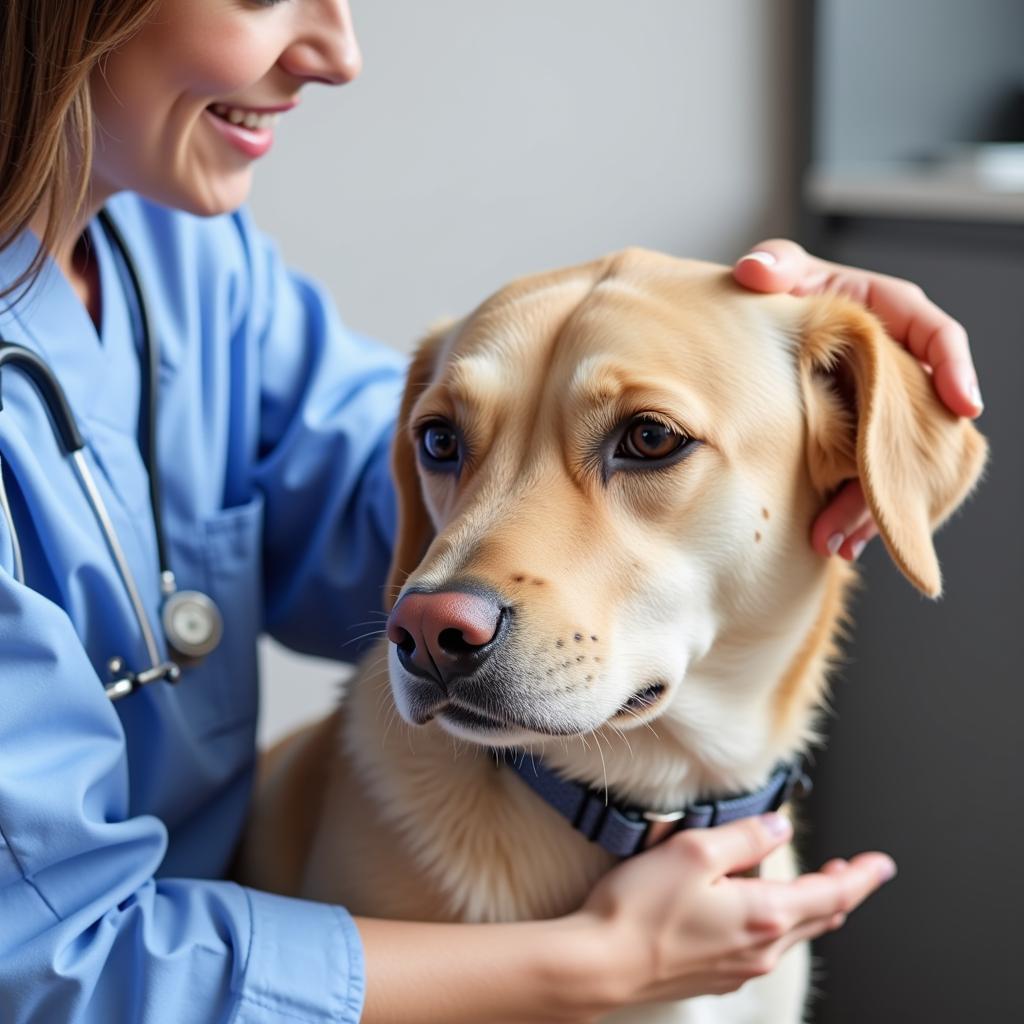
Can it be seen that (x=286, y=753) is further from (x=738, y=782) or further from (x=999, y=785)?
(x=999, y=785)

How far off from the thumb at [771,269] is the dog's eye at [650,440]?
17 centimetres

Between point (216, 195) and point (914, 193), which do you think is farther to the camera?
point (914, 193)

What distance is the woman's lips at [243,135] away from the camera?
117 centimetres

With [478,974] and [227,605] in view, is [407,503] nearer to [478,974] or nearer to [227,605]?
[227,605]

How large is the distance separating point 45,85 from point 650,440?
560mm

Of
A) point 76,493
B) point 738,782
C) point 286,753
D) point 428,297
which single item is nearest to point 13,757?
point 76,493

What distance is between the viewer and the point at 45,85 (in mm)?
1048

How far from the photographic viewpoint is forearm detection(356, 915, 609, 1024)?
1070 millimetres

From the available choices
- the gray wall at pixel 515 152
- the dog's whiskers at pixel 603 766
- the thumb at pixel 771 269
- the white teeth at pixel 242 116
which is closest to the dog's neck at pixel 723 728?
the dog's whiskers at pixel 603 766

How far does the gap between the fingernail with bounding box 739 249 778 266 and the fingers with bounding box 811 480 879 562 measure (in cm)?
20

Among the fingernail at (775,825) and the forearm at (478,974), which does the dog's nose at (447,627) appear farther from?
the fingernail at (775,825)

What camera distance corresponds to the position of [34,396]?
1142mm

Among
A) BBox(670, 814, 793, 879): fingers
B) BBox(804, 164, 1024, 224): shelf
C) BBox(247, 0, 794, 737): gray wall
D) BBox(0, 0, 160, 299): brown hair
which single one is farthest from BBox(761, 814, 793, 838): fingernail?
BBox(247, 0, 794, 737): gray wall

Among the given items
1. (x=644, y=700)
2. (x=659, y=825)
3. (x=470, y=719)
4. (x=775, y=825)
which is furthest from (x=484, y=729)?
(x=775, y=825)
